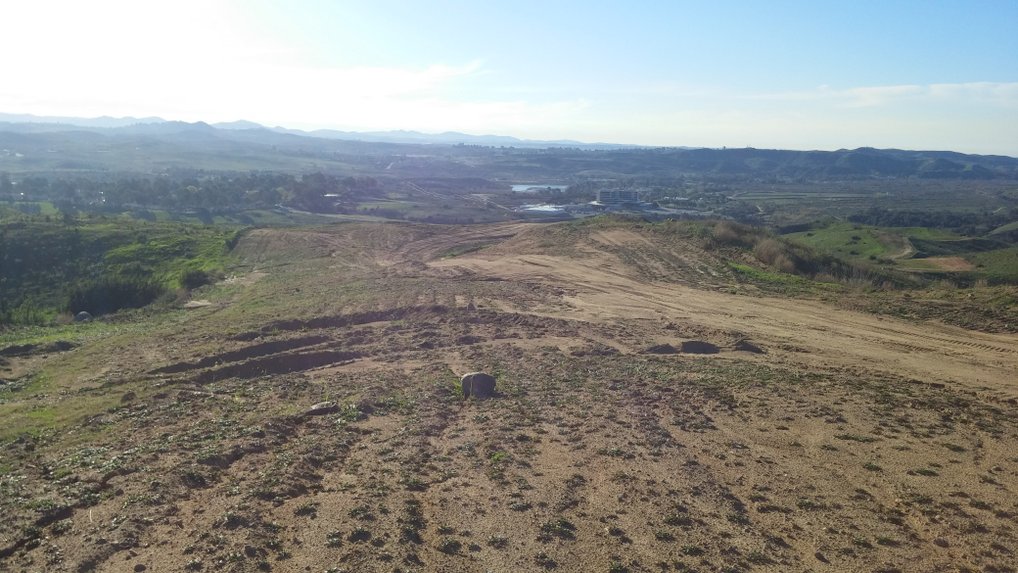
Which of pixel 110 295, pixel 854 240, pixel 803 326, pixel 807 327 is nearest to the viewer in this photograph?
pixel 807 327

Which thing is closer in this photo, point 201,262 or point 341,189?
point 201,262

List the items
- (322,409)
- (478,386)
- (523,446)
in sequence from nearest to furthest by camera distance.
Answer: (523,446)
(322,409)
(478,386)

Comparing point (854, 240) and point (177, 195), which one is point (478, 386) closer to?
point (854, 240)

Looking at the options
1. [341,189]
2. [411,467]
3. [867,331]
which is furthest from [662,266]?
[341,189]

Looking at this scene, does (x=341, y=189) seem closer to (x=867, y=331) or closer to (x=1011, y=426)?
(x=867, y=331)

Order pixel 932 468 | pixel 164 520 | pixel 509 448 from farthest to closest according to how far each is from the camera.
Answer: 1. pixel 509 448
2. pixel 932 468
3. pixel 164 520

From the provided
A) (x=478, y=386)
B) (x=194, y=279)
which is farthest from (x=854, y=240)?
(x=478, y=386)

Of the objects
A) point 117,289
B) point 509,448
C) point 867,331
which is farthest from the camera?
point 117,289

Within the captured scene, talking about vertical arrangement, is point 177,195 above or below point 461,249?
below
